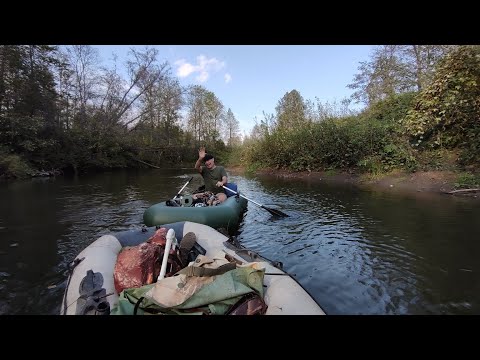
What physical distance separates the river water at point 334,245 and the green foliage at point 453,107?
3.17m

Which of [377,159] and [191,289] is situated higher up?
[377,159]

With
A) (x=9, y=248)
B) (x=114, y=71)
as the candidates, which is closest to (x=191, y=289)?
(x=9, y=248)

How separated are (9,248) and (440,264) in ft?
20.5

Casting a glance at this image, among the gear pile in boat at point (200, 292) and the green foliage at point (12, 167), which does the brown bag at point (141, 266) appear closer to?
the gear pile in boat at point (200, 292)

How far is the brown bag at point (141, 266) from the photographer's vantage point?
104 inches

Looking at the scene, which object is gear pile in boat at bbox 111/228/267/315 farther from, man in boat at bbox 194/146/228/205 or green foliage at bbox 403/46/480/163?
green foliage at bbox 403/46/480/163

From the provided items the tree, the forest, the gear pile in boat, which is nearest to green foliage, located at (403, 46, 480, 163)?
the forest

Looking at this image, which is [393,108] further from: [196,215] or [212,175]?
[196,215]

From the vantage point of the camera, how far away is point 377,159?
12.1m

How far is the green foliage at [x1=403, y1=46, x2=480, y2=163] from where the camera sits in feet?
28.5

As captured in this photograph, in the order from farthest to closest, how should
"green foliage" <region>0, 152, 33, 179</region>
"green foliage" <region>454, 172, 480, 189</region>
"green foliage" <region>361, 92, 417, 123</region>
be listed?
"green foliage" <region>0, 152, 33, 179</region>
"green foliage" <region>361, 92, 417, 123</region>
"green foliage" <region>454, 172, 480, 189</region>

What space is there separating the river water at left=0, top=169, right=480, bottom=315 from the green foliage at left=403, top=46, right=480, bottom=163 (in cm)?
317
